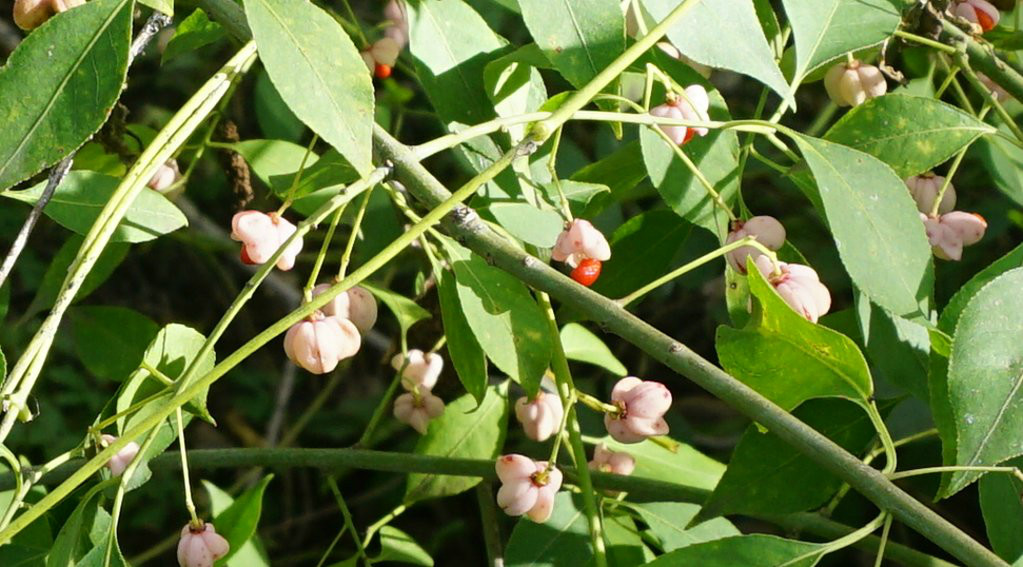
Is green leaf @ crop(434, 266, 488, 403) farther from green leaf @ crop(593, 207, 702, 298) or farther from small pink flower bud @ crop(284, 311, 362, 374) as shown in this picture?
green leaf @ crop(593, 207, 702, 298)

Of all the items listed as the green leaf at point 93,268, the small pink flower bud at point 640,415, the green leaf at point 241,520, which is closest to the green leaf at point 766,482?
the small pink flower bud at point 640,415

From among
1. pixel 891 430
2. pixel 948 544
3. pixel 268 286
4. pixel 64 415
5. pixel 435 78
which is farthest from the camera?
pixel 64 415

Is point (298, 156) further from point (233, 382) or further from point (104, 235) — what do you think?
point (233, 382)

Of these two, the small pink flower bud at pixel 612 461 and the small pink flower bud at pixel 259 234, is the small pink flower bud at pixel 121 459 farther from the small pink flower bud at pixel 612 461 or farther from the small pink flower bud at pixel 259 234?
the small pink flower bud at pixel 612 461

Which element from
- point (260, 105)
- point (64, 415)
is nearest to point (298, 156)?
point (260, 105)

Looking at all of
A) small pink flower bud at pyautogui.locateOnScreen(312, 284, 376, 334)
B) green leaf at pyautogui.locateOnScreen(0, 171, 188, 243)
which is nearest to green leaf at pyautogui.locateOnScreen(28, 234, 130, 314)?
green leaf at pyautogui.locateOnScreen(0, 171, 188, 243)
